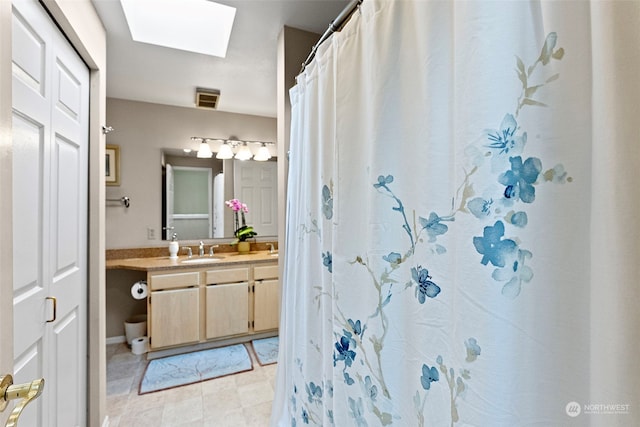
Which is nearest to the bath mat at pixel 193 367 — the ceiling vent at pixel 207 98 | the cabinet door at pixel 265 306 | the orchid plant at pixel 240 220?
the cabinet door at pixel 265 306

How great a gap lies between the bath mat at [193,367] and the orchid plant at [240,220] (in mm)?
1210

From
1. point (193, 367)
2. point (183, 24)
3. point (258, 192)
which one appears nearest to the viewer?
point (183, 24)

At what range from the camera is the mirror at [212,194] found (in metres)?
3.16

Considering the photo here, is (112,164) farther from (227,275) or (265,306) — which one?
(265,306)

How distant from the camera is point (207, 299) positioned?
273 cm

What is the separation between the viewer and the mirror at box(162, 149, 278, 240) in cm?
316

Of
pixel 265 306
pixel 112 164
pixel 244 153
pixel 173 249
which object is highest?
pixel 244 153

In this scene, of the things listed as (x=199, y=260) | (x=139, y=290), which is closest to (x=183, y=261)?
(x=199, y=260)

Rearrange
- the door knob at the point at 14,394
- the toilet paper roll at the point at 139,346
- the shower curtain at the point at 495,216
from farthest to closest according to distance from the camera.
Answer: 1. the toilet paper roll at the point at 139,346
2. the door knob at the point at 14,394
3. the shower curtain at the point at 495,216

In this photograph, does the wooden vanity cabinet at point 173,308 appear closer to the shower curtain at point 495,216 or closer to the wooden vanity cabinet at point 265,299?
the wooden vanity cabinet at point 265,299

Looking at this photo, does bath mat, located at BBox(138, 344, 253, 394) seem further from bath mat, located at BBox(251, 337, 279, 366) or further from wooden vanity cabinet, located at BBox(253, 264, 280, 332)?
wooden vanity cabinet, located at BBox(253, 264, 280, 332)

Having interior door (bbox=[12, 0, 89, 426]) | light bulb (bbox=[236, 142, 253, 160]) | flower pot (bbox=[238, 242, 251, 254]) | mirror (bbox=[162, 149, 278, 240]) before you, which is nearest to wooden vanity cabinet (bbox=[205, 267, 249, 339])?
flower pot (bbox=[238, 242, 251, 254])

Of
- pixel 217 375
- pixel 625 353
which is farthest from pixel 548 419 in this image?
pixel 217 375

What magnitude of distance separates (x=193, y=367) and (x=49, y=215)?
1.87 meters
